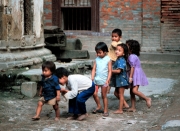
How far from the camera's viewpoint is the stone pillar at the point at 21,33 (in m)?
8.57

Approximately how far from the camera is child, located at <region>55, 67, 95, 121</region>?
6203 millimetres

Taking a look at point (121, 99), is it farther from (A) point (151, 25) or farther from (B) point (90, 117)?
(A) point (151, 25)

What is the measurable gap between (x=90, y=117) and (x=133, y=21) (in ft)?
29.3

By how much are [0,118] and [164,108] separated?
2.74 metres

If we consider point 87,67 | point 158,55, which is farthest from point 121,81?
point 158,55

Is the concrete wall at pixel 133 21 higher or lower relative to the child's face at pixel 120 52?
higher

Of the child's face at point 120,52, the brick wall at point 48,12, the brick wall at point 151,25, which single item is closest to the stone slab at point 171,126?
the child's face at point 120,52

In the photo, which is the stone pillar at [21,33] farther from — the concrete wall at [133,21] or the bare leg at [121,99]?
the concrete wall at [133,21]

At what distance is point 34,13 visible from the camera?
9.38 meters

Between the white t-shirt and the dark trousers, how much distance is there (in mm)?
66

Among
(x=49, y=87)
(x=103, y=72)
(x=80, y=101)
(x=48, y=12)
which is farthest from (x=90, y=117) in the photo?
(x=48, y=12)

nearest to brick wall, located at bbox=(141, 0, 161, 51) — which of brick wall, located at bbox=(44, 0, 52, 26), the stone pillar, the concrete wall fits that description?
the concrete wall

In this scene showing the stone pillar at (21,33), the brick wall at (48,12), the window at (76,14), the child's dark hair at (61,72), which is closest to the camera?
the child's dark hair at (61,72)

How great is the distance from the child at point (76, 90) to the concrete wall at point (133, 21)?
29.1 feet
